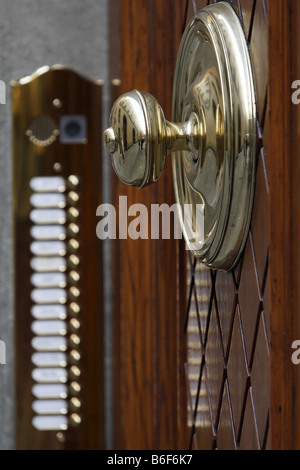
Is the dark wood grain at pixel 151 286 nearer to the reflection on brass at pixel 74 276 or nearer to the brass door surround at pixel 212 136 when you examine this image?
the brass door surround at pixel 212 136

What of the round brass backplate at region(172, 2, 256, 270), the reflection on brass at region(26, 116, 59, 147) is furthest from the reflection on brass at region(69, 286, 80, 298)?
the round brass backplate at region(172, 2, 256, 270)

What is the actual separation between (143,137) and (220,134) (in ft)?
0.11

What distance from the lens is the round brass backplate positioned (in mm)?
312

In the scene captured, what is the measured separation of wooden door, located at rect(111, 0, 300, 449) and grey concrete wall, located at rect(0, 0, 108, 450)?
1.09 ft

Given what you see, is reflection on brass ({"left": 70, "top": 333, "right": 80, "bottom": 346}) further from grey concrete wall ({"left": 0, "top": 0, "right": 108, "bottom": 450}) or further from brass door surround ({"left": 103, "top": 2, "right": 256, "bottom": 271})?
brass door surround ({"left": 103, "top": 2, "right": 256, "bottom": 271})

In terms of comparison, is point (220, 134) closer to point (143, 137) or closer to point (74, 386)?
point (143, 137)

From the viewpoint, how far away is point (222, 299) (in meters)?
0.38

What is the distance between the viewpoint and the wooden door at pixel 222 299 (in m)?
0.27

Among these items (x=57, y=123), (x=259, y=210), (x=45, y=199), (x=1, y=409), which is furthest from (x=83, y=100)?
(x=259, y=210)

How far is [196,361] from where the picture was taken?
0.45m

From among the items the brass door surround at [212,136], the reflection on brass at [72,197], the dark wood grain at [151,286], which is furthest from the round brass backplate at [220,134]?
the reflection on brass at [72,197]

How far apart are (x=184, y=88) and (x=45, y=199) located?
661 millimetres
